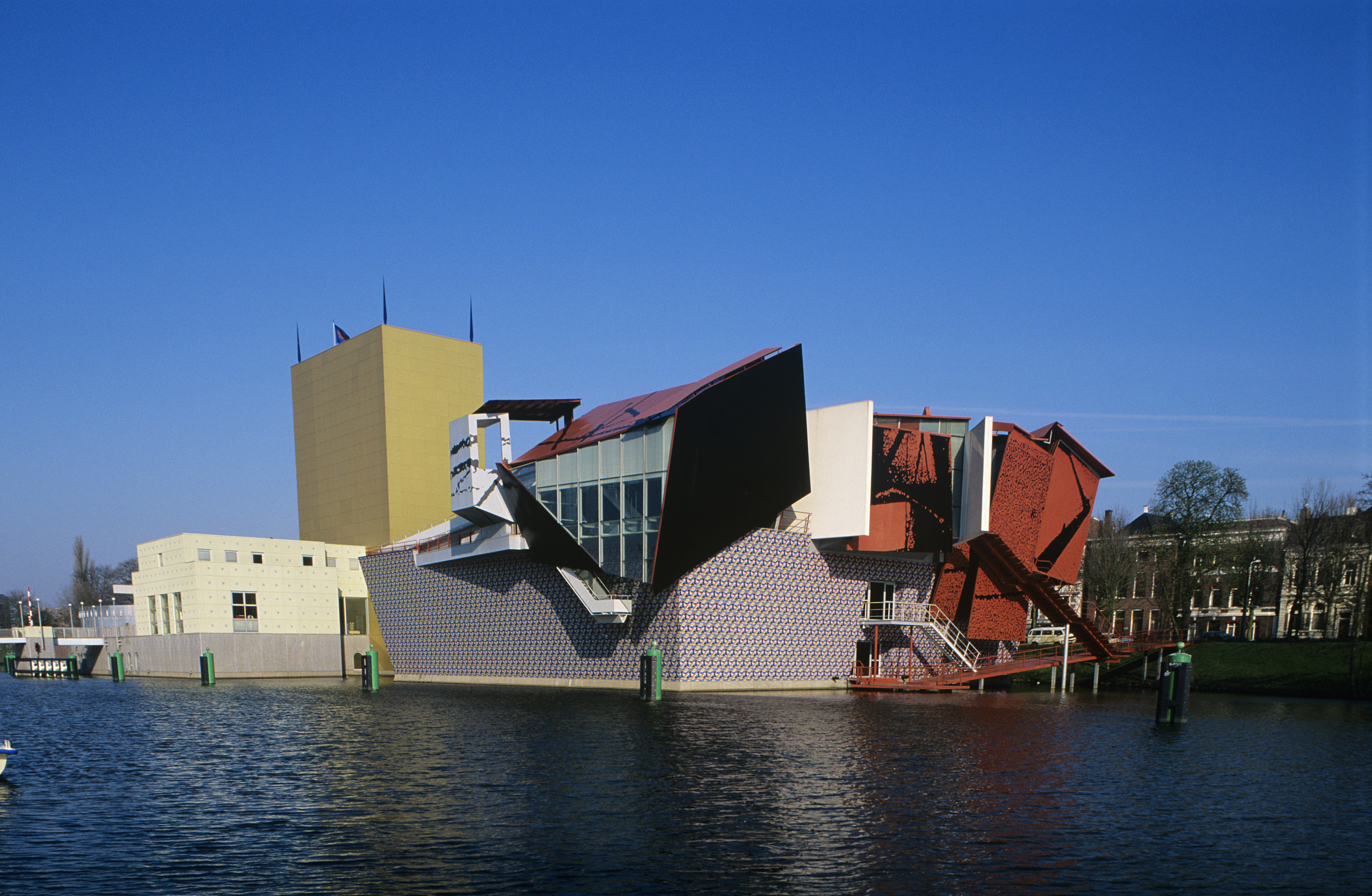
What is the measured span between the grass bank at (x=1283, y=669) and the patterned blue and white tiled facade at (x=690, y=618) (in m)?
17.5

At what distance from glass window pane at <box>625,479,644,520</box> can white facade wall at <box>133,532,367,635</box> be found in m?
34.6

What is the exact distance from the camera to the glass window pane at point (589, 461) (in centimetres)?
4231

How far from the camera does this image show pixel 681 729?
92.9ft

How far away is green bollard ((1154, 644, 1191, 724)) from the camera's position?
3119cm

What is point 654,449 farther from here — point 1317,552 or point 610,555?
point 1317,552

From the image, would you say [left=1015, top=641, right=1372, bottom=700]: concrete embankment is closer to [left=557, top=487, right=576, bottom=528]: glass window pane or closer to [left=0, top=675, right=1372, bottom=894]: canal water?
[left=0, top=675, right=1372, bottom=894]: canal water

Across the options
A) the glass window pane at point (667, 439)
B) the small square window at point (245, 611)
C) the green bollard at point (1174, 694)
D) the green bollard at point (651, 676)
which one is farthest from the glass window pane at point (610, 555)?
the small square window at point (245, 611)

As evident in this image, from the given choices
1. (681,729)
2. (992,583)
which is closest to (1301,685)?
(992,583)

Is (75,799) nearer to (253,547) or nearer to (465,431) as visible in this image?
(465,431)

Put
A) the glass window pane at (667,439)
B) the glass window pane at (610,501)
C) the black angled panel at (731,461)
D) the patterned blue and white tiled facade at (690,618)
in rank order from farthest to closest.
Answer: the patterned blue and white tiled facade at (690,618) → the glass window pane at (610,501) → the black angled panel at (731,461) → the glass window pane at (667,439)

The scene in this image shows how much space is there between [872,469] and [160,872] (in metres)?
35.2

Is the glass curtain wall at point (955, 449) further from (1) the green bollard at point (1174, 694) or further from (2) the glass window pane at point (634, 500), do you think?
(1) the green bollard at point (1174, 694)

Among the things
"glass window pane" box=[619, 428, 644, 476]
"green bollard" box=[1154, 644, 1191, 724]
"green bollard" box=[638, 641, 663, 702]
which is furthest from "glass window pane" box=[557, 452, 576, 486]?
"green bollard" box=[1154, 644, 1191, 724]

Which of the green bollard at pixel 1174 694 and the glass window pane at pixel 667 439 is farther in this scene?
the glass window pane at pixel 667 439
